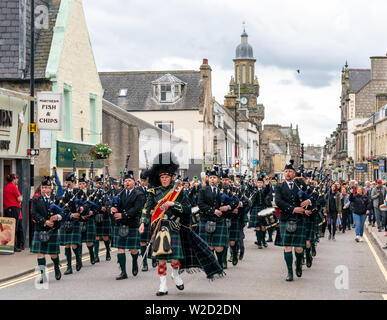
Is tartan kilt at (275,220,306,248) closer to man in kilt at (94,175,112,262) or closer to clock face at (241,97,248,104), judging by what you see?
man in kilt at (94,175,112,262)

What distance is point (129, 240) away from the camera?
12.0m

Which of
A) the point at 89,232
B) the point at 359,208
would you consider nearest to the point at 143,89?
the point at 359,208

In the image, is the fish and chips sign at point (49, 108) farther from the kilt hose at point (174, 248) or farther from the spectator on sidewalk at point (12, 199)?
the kilt hose at point (174, 248)

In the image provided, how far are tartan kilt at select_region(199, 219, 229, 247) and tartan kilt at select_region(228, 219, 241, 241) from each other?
84 centimetres

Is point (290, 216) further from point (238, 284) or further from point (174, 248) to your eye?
point (174, 248)

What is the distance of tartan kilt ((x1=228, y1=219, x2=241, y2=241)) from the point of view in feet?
45.4

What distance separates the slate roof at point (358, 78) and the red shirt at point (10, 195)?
6718 centimetres

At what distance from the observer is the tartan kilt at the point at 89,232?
14.2 meters

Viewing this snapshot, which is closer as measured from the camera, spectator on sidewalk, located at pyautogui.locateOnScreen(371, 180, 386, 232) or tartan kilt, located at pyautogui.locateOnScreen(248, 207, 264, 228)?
tartan kilt, located at pyautogui.locateOnScreen(248, 207, 264, 228)

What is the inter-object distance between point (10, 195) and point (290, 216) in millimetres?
7834

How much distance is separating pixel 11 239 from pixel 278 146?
6173 inches

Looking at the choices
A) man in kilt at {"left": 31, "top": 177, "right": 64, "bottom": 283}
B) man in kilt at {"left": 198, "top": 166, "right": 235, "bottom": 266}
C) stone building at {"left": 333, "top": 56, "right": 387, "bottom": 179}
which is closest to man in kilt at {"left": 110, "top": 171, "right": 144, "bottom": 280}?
man in kilt at {"left": 31, "top": 177, "right": 64, "bottom": 283}

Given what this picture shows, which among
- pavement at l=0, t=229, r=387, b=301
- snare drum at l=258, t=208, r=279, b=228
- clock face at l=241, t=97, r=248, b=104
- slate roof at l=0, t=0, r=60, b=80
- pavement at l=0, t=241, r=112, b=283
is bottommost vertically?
pavement at l=0, t=229, r=387, b=301
